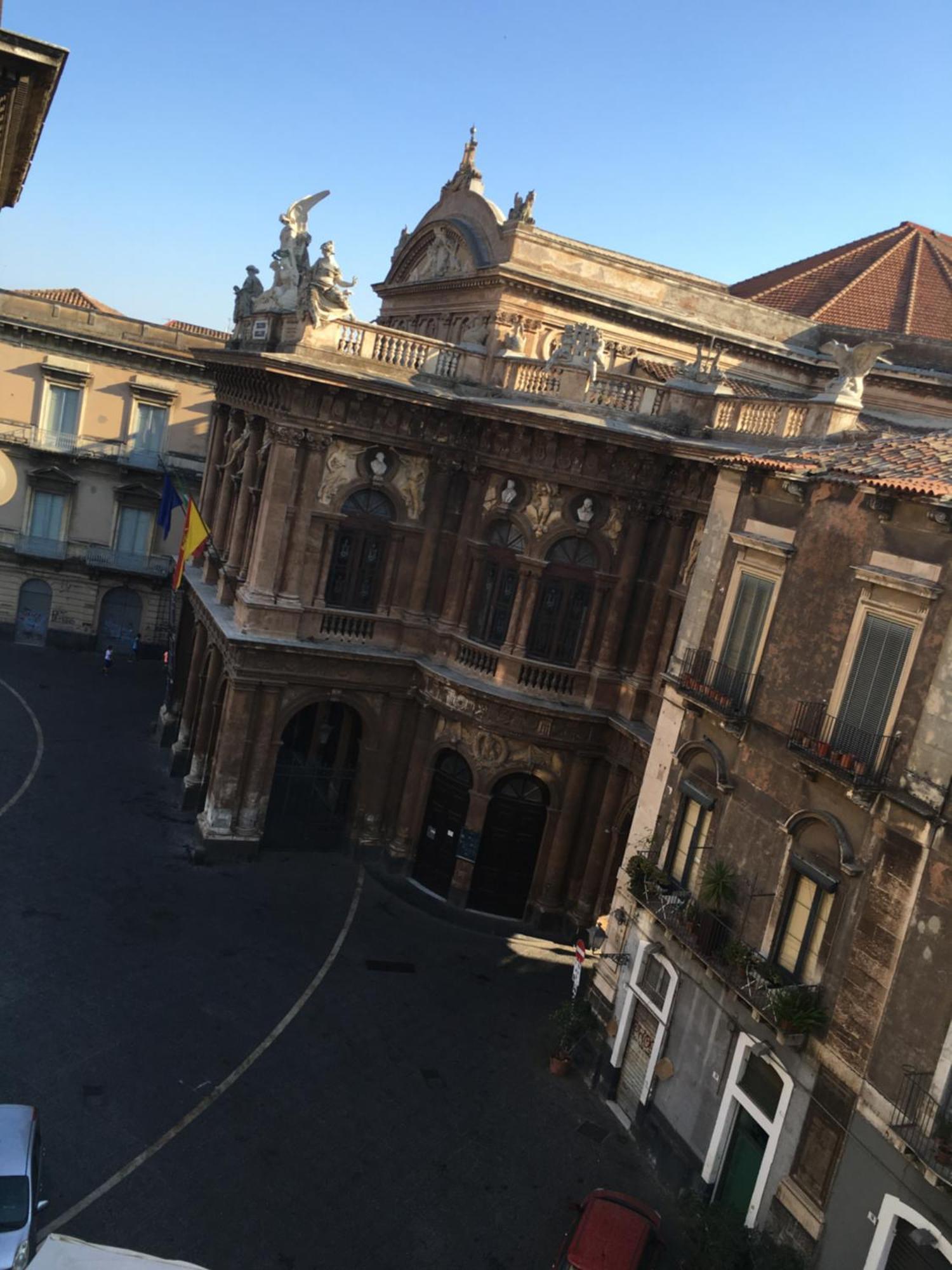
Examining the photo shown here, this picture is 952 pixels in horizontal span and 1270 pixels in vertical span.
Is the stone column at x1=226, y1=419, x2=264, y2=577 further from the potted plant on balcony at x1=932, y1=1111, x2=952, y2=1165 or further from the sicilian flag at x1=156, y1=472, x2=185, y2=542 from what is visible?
the potted plant on balcony at x1=932, y1=1111, x2=952, y2=1165

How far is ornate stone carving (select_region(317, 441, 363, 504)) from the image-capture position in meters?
28.1

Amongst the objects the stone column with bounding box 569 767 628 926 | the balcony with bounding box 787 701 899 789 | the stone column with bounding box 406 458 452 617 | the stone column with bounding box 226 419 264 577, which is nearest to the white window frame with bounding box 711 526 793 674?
the balcony with bounding box 787 701 899 789

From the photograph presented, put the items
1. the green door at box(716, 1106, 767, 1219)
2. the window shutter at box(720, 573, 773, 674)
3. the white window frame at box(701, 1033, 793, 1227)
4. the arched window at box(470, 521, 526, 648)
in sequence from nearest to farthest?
the white window frame at box(701, 1033, 793, 1227)
the green door at box(716, 1106, 767, 1219)
the window shutter at box(720, 573, 773, 674)
the arched window at box(470, 521, 526, 648)

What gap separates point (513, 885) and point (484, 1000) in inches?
181

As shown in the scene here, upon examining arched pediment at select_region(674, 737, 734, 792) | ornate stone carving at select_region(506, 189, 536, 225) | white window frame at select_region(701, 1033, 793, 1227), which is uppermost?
ornate stone carving at select_region(506, 189, 536, 225)

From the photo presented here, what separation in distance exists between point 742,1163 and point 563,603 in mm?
14554

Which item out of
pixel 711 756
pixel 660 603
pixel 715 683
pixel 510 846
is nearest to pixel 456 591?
pixel 660 603

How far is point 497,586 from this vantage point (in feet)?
93.5

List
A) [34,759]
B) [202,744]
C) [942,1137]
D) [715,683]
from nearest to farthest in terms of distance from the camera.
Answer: [942,1137] < [715,683] < [202,744] < [34,759]

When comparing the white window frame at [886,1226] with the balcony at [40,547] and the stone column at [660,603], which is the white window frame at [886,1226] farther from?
the balcony at [40,547]

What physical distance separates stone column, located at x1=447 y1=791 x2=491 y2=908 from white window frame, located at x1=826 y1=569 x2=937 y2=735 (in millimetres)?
13376

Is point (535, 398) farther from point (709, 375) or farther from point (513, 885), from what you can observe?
point (513, 885)

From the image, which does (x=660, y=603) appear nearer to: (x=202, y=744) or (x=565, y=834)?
(x=565, y=834)

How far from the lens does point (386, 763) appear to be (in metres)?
30.4
